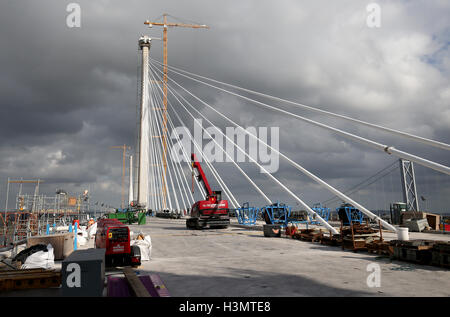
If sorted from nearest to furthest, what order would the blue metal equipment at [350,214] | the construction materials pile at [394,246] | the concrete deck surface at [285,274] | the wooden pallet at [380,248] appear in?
the concrete deck surface at [285,274], the construction materials pile at [394,246], the wooden pallet at [380,248], the blue metal equipment at [350,214]

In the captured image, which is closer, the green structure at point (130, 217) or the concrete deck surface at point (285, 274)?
the concrete deck surface at point (285, 274)

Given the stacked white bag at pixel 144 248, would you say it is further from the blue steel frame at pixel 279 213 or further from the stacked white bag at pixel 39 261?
the blue steel frame at pixel 279 213

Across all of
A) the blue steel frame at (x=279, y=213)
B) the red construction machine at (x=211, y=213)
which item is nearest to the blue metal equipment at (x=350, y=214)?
the blue steel frame at (x=279, y=213)

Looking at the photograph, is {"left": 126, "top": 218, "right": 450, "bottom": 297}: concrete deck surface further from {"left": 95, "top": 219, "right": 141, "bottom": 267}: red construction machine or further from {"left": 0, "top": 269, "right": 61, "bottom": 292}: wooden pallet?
{"left": 0, "top": 269, "right": 61, "bottom": 292}: wooden pallet

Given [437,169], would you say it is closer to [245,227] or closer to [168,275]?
[168,275]

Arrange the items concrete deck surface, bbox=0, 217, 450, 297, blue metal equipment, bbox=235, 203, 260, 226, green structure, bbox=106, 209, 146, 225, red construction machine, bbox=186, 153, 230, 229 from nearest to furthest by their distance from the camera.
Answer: concrete deck surface, bbox=0, 217, 450, 297 → red construction machine, bbox=186, 153, 230, 229 → blue metal equipment, bbox=235, 203, 260, 226 → green structure, bbox=106, 209, 146, 225

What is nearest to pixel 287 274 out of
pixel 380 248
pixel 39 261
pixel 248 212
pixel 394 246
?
pixel 394 246

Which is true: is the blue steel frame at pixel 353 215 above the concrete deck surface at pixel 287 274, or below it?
above

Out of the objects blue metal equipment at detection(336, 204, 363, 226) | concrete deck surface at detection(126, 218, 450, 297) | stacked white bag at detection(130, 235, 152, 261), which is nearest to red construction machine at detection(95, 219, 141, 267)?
concrete deck surface at detection(126, 218, 450, 297)

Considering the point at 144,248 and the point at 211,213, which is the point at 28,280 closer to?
the point at 144,248

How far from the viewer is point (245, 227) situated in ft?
102

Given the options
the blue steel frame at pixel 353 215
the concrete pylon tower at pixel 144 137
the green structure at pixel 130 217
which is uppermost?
the concrete pylon tower at pixel 144 137

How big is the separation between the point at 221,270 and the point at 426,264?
25.0ft
